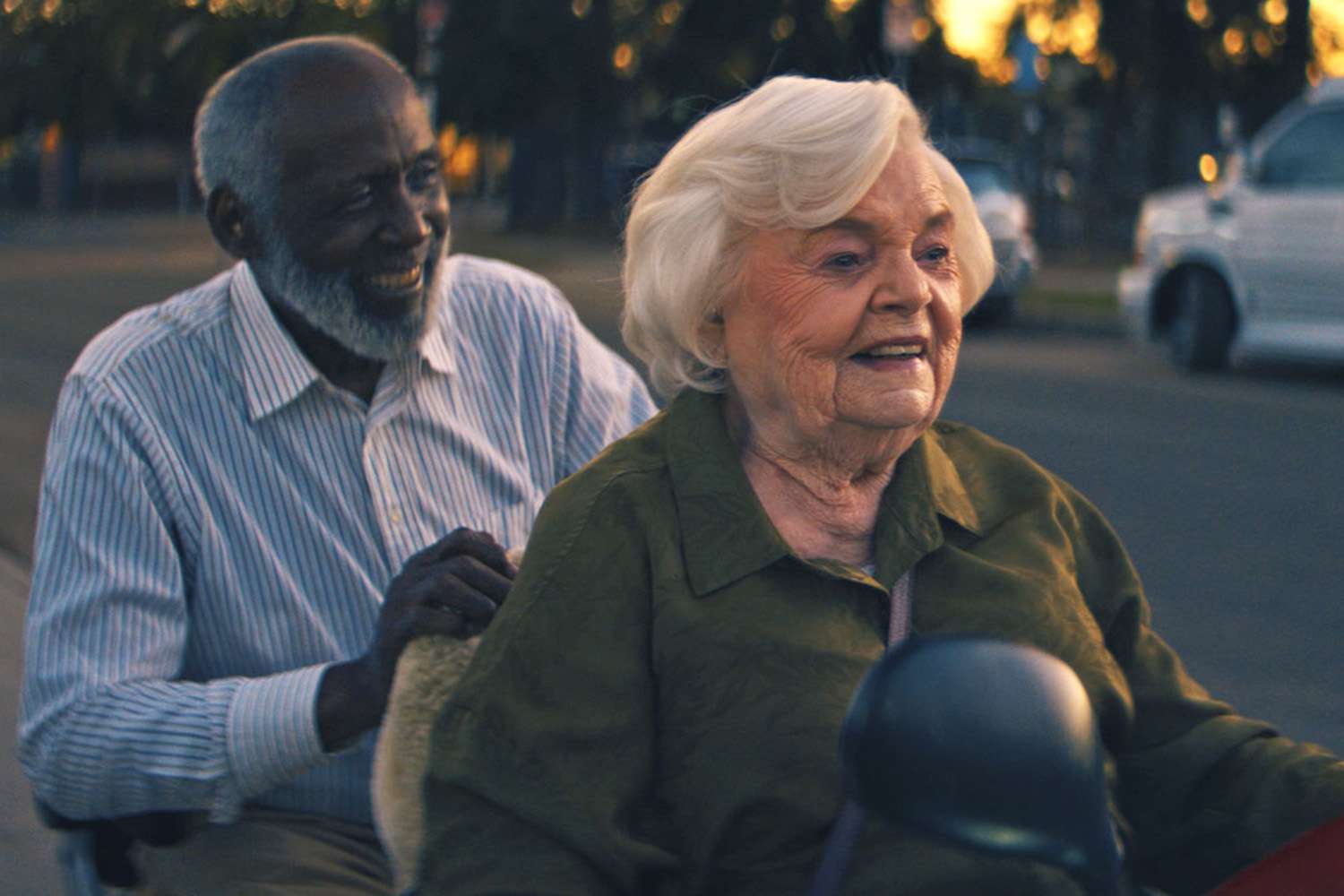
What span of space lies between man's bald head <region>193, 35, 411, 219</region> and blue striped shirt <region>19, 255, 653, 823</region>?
0.43 ft

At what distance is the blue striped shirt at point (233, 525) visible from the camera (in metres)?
2.32

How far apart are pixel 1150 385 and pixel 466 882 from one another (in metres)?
11.1

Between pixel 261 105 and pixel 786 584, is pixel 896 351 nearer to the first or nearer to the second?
pixel 786 584

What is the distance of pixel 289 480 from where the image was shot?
2547mm

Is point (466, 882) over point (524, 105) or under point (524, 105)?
over

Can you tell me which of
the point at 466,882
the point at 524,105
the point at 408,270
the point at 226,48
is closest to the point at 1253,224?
the point at 408,270

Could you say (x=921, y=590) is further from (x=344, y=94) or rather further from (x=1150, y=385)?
(x=1150, y=385)

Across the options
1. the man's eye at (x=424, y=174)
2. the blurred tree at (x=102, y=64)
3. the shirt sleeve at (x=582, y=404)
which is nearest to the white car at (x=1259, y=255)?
the shirt sleeve at (x=582, y=404)

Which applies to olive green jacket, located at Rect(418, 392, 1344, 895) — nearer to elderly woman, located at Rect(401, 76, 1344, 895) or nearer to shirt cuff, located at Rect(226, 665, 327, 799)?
elderly woman, located at Rect(401, 76, 1344, 895)

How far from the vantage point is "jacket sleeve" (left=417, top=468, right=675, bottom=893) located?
184 centimetres

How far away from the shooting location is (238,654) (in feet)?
8.13

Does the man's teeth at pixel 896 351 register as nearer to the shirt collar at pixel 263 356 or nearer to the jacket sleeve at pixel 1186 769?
the jacket sleeve at pixel 1186 769

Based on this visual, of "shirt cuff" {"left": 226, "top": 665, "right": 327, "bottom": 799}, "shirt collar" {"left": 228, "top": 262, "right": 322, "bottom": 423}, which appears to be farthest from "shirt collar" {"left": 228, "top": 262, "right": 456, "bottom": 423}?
"shirt cuff" {"left": 226, "top": 665, "right": 327, "bottom": 799}

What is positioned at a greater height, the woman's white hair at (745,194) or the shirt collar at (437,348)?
the woman's white hair at (745,194)
